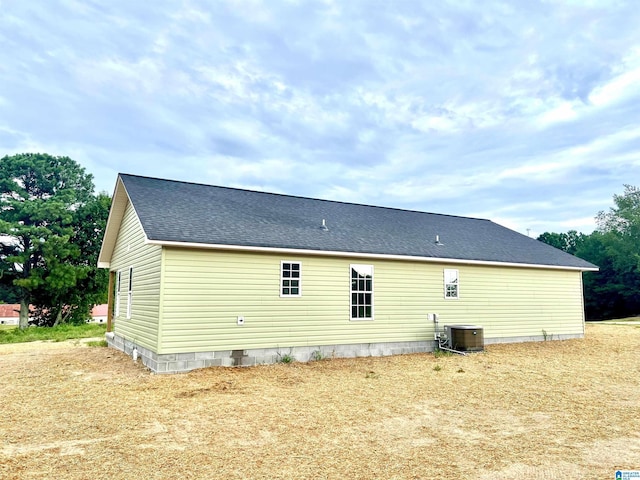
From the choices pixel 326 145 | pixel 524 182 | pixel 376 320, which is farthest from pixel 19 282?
pixel 524 182

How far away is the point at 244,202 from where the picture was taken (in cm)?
1443

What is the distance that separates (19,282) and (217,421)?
1018 inches

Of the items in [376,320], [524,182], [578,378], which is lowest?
[578,378]

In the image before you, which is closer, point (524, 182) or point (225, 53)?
point (225, 53)

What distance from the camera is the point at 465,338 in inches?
528

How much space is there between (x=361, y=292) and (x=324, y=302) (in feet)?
4.51

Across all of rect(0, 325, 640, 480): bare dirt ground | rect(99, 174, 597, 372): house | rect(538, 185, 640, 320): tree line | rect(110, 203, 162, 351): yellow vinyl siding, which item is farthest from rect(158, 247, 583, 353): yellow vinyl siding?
rect(538, 185, 640, 320): tree line

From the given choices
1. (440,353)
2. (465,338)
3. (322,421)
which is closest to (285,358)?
(322,421)

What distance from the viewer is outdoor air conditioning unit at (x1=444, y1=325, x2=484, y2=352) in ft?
44.0

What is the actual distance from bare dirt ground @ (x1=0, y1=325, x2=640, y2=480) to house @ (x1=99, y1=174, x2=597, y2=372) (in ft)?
3.61

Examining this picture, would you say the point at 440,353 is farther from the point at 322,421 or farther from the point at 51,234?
the point at 51,234

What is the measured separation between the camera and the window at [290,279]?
1160 centimetres

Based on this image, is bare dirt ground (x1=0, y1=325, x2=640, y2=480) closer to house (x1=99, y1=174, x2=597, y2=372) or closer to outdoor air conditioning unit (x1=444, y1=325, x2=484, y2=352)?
house (x1=99, y1=174, x2=597, y2=372)

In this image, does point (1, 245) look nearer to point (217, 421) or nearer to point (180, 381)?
point (180, 381)
